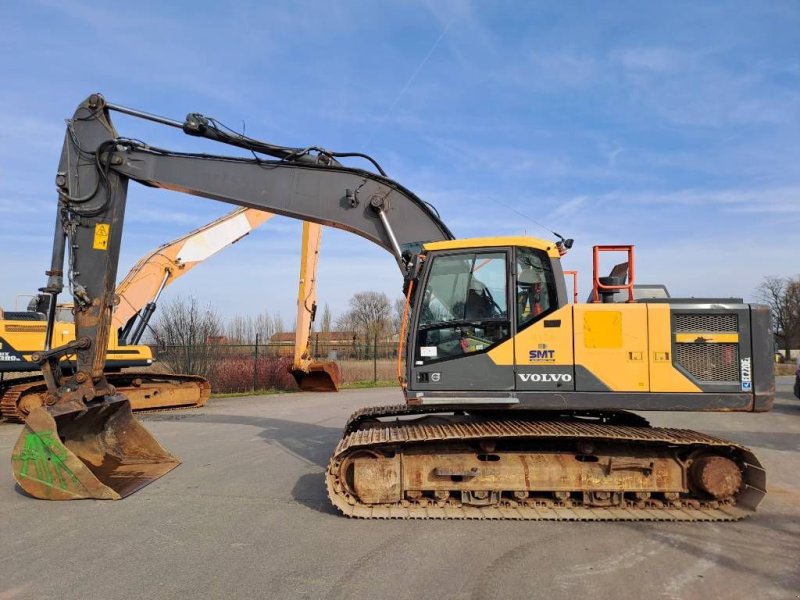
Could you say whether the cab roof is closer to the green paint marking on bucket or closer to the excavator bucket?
the green paint marking on bucket

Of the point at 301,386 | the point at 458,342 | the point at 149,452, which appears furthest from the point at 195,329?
the point at 458,342

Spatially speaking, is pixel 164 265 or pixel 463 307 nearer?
pixel 463 307

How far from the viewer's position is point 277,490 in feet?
21.7

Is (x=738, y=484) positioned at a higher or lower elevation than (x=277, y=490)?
higher

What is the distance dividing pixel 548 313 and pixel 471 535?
2.21m

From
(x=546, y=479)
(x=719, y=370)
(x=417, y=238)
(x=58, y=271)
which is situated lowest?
(x=546, y=479)

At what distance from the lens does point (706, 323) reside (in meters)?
5.74

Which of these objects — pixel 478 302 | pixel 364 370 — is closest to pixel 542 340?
pixel 478 302

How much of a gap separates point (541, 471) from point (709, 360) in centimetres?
196

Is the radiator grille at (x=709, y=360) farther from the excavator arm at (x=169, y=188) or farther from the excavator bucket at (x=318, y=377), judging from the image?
the excavator bucket at (x=318, y=377)

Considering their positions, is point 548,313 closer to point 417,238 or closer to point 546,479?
point 546,479

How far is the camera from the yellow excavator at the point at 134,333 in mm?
11742

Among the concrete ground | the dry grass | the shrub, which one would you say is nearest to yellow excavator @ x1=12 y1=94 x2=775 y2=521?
the concrete ground

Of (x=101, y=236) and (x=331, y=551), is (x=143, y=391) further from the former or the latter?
(x=331, y=551)
